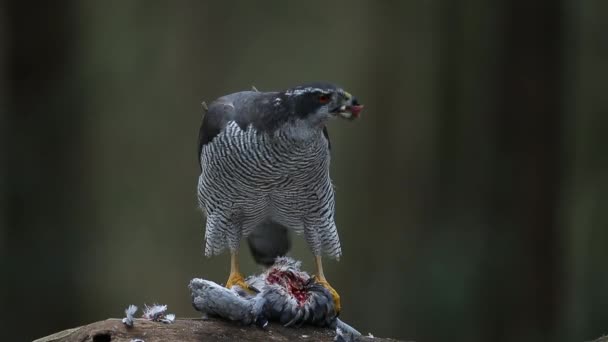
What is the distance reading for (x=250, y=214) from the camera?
4223mm

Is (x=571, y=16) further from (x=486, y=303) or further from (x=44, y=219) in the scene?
(x=44, y=219)

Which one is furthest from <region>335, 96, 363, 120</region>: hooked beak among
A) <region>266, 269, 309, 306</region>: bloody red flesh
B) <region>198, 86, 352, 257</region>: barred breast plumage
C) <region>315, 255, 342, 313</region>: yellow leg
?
<region>315, 255, 342, 313</region>: yellow leg

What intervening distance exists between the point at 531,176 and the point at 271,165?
287 centimetres

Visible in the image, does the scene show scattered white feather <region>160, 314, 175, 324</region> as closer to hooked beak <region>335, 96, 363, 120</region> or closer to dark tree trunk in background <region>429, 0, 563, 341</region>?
hooked beak <region>335, 96, 363, 120</region>

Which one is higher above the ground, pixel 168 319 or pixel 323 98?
pixel 323 98

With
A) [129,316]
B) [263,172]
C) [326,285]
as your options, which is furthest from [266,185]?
[129,316]

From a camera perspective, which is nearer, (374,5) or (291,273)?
(291,273)

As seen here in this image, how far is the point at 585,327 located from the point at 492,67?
2.01 metres

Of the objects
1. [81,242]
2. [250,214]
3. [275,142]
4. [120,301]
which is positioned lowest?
[120,301]

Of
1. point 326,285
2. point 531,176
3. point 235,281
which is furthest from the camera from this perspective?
point 531,176

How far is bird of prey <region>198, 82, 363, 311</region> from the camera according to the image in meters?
3.83

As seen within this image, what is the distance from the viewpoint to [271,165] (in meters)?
3.93

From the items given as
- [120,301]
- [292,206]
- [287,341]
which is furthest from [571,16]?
[120,301]

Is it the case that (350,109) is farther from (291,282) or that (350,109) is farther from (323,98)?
(291,282)
